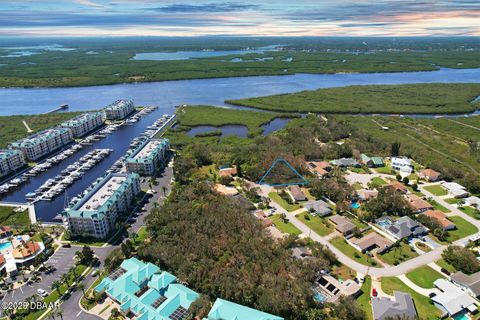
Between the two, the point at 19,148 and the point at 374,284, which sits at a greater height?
the point at 19,148

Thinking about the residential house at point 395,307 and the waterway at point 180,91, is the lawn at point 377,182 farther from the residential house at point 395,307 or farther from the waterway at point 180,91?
the waterway at point 180,91

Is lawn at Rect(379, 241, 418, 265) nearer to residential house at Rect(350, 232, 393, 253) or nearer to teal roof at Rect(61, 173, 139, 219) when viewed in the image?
residential house at Rect(350, 232, 393, 253)

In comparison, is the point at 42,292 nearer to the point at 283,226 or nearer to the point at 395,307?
the point at 283,226

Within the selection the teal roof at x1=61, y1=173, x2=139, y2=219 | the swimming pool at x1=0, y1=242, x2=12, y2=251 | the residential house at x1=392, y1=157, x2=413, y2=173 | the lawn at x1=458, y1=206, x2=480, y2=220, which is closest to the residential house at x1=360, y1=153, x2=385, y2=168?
the residential house at x1=392, y1=157, x2=413, y2=173

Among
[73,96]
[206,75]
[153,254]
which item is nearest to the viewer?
[153,254]

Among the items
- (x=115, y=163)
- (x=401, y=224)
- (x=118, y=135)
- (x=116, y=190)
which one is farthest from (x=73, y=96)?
(x=401, y=224)

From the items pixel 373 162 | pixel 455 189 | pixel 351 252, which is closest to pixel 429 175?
pixel 455 189

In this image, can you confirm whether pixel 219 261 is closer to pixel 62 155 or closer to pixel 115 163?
pixel 115 163
